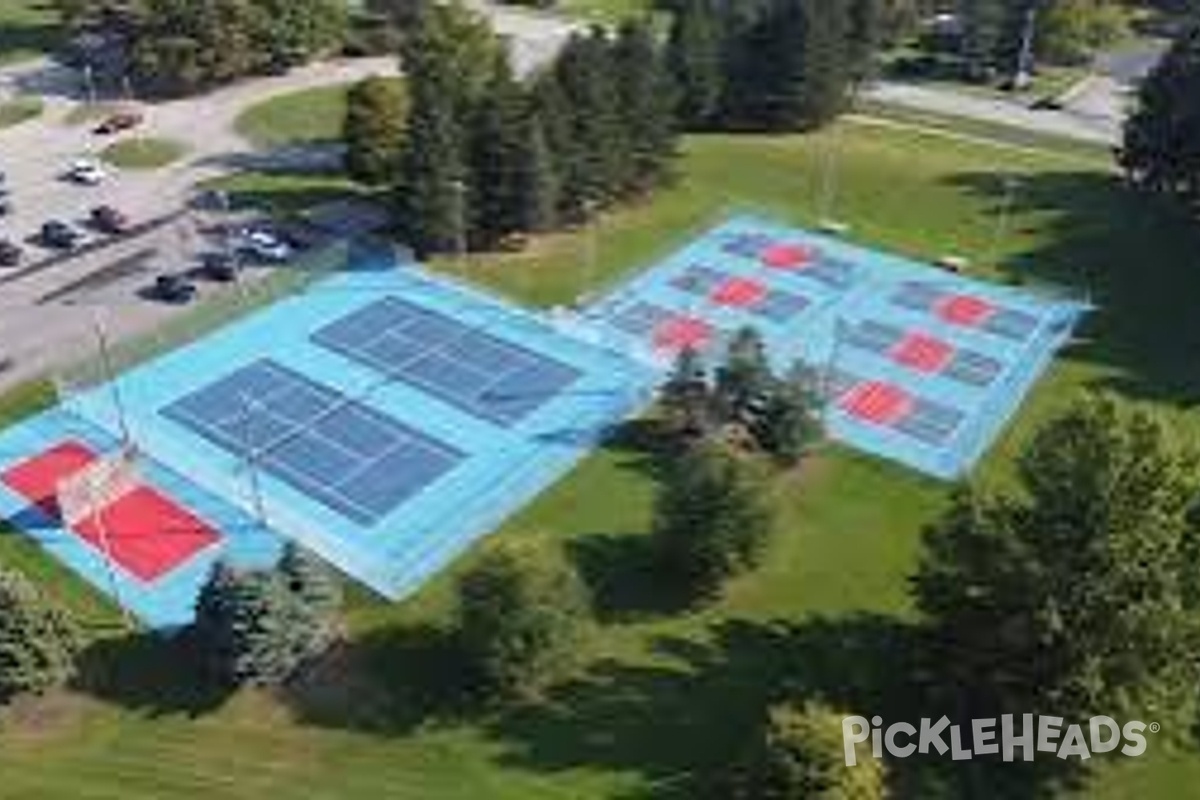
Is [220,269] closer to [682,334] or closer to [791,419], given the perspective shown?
[682,334]

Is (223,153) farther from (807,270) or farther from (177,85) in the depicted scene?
(807,270)

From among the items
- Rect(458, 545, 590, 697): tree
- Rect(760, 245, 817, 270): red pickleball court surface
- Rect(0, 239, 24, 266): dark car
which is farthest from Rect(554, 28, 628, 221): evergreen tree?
Rect(458, 545, 590, 697): tree

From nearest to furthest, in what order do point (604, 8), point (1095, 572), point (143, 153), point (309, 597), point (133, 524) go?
point (1095, 572), point (309, 597), point (133, 524), point (143, 153), point (604, 8)

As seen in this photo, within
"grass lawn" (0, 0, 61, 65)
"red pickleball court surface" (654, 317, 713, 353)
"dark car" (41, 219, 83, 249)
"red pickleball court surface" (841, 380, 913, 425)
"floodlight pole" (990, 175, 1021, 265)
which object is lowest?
"red pickleball court surface" (841, 380, 913, 425)

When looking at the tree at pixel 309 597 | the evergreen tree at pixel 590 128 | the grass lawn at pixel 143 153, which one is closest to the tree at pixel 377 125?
the evergreen tree at pixel 590 128

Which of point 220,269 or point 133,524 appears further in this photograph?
point 220,269

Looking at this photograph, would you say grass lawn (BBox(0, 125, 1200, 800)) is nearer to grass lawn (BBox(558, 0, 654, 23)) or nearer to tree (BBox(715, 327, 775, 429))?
tree (BBox(715, 327, 775, 429))

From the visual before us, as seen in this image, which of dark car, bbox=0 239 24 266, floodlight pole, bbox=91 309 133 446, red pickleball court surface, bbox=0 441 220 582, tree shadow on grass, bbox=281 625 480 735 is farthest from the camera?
dark car, bbox=0 239 24 266

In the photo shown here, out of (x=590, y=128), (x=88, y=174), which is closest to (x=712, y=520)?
(x=590, y=128)

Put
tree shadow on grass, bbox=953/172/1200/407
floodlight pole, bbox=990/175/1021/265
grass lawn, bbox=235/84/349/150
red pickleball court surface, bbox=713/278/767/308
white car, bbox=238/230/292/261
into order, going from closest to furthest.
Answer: tree shadow on grass, bbox=953/172/1200/407
red pickleball court surface, bbox=713/278/767/308
white car, bbox=238/230/292/261
floodlight pole, bbox=990/175/1021/265
grass lawn, bbox=235/84/349/150
